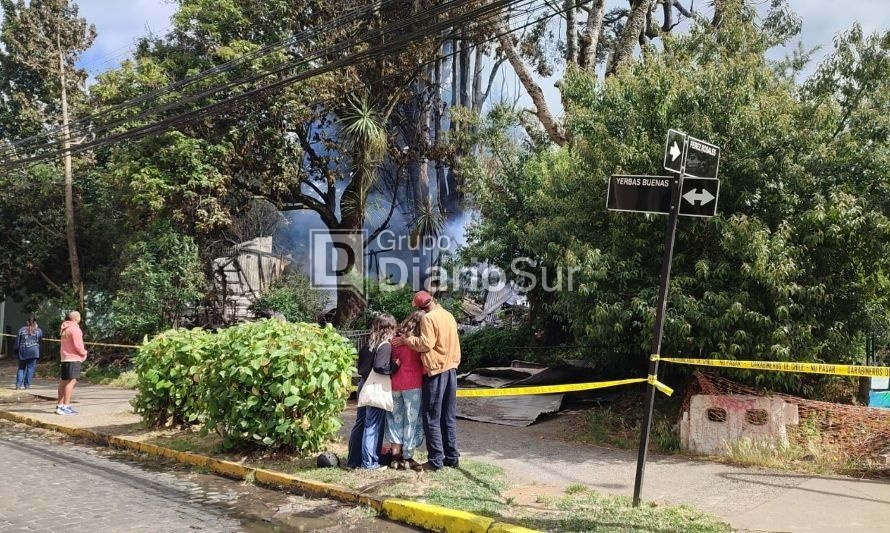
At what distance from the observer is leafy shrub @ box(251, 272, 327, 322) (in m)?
17.8

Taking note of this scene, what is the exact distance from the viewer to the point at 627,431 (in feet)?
28.4

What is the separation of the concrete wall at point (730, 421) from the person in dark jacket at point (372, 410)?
3.41 m

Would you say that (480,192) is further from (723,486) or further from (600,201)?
(723,486)

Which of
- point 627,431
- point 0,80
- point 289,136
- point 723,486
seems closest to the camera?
point 723,486

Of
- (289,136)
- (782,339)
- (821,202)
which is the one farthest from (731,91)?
(289,136)

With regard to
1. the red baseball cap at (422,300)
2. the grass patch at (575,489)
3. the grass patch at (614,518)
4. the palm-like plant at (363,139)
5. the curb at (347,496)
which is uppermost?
the palm-like plant at (363,139)

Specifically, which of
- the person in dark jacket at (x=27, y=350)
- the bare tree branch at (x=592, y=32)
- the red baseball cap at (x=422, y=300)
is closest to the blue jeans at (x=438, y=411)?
the red baseball cap at (x=422, y=300)

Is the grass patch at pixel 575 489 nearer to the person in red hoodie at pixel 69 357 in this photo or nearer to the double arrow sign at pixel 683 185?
the double arrow sign at pixel 683 185

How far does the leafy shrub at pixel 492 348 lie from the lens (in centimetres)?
1395

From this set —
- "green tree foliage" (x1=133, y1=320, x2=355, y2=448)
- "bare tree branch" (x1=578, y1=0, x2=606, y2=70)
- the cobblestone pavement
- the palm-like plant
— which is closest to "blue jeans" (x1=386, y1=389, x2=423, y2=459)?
"green tree foliage" (x1=133, y1=320, x2=355, y2=448)

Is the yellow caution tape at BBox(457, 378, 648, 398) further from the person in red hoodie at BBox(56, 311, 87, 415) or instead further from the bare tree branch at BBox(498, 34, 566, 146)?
the bare tree branch at BBox(498, 34, 566, 146)

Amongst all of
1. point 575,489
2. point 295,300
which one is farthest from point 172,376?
point 295,300

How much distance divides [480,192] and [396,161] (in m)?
6.86

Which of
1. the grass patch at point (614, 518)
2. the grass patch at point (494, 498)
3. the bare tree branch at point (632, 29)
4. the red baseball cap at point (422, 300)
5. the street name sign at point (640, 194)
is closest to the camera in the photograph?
the grass patch at point (614, 518)
